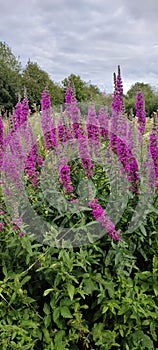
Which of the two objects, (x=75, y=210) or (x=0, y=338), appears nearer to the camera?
(x=0, y=338)

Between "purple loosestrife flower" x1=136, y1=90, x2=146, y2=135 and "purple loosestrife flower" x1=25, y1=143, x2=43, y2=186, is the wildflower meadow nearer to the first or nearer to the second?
"purple loosestrife flower" x1=25, y1=143, x2=43, y2=186

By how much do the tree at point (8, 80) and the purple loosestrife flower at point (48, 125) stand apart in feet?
57.9

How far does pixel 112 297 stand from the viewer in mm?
2660

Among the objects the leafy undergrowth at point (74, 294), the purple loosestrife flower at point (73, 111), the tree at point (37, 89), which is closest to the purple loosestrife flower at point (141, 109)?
the purple loosestrife flower at point (73, 111)

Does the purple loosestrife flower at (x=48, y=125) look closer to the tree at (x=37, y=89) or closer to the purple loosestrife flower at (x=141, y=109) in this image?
the purple loosestrife flower at (x=141, y=109)

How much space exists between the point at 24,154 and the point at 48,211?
0.54 meters

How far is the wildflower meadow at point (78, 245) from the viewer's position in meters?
2.53

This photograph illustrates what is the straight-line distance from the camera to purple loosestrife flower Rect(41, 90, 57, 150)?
122 inches

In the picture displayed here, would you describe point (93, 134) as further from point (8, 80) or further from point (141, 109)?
point (8, 80)

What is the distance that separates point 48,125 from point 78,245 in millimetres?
1204

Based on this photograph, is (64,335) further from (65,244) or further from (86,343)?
(65,244)

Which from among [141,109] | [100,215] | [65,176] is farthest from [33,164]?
[141,109]

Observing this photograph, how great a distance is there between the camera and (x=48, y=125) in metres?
3.30

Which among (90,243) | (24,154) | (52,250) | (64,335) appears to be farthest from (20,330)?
(24,154)
